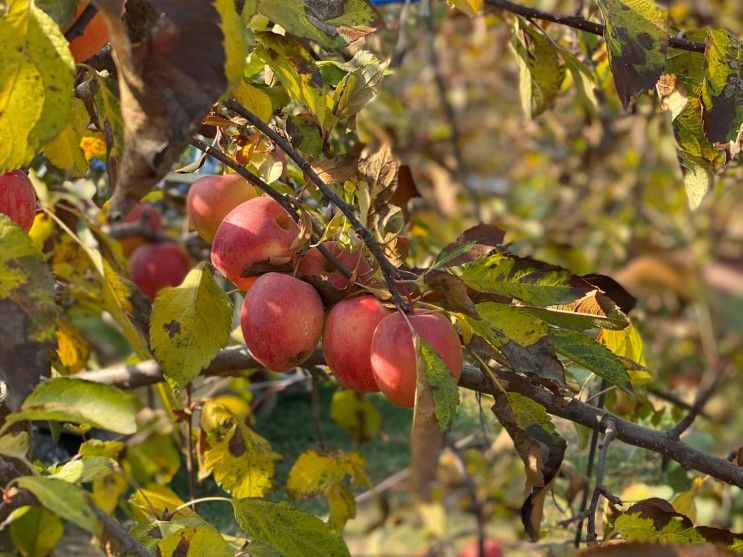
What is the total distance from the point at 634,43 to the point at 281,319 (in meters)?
0.34

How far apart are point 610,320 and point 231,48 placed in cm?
38

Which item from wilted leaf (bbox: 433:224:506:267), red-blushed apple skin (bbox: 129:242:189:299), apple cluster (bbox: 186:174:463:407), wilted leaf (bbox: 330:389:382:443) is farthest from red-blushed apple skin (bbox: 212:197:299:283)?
red-blushed apple skin (bbox: 129:242:189:299)

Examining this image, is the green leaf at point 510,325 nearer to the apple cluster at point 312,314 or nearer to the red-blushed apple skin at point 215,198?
the apple cluster at point 312,314

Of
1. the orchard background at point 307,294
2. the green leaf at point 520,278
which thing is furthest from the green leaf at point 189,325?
the green leaf at point 520,278

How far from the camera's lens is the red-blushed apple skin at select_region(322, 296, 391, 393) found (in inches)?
27.3

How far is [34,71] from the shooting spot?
0.51 m

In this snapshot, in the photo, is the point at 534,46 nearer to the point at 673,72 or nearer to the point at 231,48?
the point at 673,72

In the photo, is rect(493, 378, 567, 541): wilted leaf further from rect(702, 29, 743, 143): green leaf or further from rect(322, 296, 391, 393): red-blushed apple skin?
rect(702, 29, 743, 143): green leaf

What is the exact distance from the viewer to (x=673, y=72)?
0.90 meters

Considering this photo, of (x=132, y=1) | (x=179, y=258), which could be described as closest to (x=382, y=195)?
(x=132, y=1)

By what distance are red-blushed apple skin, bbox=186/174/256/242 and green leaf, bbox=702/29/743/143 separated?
15.2 inches

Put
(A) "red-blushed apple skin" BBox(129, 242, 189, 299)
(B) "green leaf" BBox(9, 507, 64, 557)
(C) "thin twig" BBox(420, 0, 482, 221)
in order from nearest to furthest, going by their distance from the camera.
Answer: (B) "green leaf" BBox(9, 507, 64, 557) < (C) "thin twig" BBox(420, 0, 482, 221) < (A) "red-blushed apple skin" BBox(129, 242, 189, 299)

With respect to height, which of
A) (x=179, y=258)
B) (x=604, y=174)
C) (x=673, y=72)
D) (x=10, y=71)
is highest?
(x=10, y=71)

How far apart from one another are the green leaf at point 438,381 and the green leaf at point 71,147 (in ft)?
1.16
